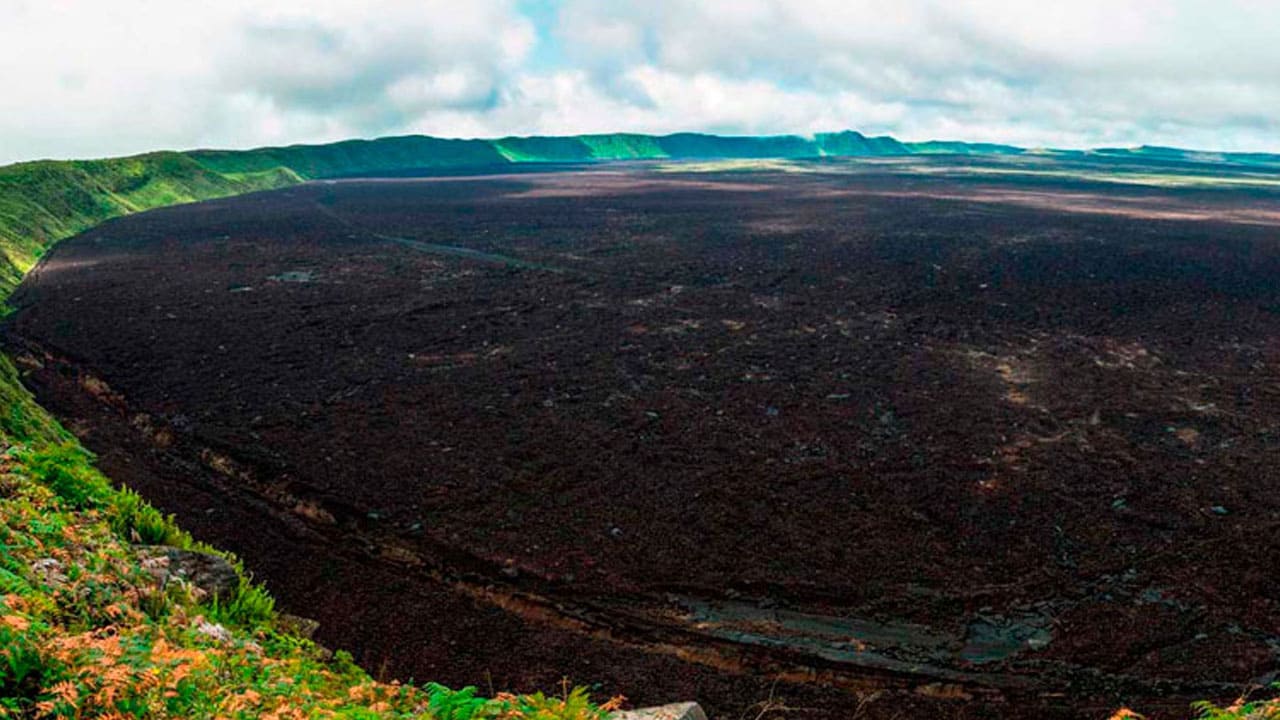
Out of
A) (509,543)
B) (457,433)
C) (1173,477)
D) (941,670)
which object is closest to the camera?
(941,670)

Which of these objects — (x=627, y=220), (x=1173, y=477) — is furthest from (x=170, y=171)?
(x=1173, y=477)

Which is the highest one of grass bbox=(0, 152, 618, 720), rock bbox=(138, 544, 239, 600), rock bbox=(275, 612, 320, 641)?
grass bbox=(0, 152, 618, 720)

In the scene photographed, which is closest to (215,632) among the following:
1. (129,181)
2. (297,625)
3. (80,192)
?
(297,625)

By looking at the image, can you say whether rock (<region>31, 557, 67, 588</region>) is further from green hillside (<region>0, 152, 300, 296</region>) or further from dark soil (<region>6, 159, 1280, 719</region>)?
green hillside (<region>0, 152, 300, 296</region>)

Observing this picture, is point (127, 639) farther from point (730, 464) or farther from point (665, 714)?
point (730, 464)

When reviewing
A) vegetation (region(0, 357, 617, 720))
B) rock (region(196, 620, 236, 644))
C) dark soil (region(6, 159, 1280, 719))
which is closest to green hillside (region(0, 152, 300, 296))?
dark soil (region(6, 159, 1280, 719))

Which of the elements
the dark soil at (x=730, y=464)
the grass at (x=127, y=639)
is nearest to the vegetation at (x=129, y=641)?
the grass at (x=127, y=639)

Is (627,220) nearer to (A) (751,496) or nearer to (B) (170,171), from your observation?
(A) (751,496)
